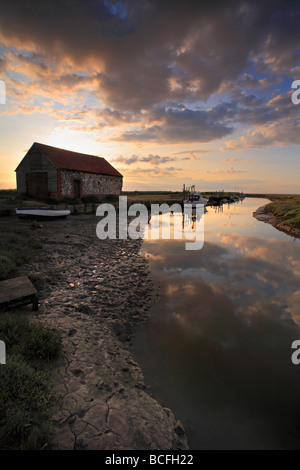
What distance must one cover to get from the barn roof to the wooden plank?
77.7 feet

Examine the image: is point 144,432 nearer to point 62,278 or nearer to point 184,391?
point 184,391

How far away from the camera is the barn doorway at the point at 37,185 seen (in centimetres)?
2662

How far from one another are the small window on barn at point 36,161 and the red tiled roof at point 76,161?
0.97 metres

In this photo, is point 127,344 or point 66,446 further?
point 127,344

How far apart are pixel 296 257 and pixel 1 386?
51.5ft

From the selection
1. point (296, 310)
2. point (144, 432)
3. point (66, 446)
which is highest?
point (66, 446)

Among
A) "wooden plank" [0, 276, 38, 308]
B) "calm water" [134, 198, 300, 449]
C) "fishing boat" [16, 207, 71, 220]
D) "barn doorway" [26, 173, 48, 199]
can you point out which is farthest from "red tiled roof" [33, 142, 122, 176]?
"wooden plank" [0, 276, 38, 308]

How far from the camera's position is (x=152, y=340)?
208 inches

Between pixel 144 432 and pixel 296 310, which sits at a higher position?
pixel 144 432

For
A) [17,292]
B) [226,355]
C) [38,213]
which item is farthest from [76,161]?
[226,355]

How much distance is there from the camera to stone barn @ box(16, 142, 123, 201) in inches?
1036

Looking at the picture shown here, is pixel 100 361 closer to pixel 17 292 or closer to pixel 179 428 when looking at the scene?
pixel 179 428

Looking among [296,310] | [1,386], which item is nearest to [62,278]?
[1,386]

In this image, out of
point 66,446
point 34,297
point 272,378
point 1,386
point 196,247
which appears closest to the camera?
point 66,446
